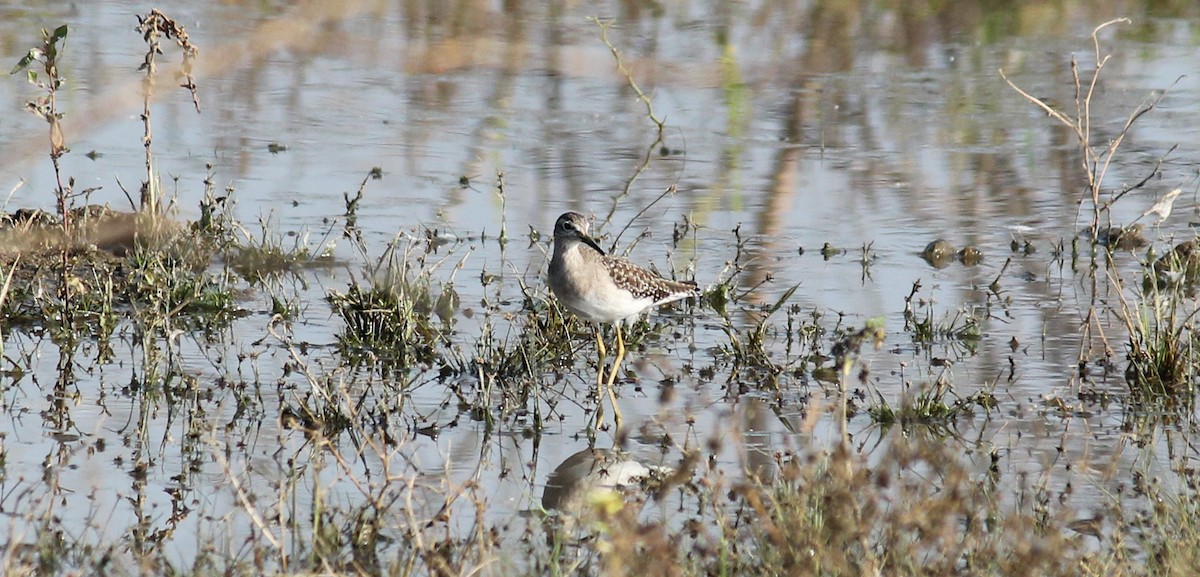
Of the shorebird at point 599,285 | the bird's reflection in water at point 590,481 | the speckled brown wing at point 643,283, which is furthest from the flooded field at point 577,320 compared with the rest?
the speckled brown wing at point 643,283

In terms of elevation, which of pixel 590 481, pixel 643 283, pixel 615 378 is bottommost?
pixel 615 378

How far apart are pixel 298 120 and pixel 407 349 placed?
6.12 meters

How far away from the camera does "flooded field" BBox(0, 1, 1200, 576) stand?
18.5 ft

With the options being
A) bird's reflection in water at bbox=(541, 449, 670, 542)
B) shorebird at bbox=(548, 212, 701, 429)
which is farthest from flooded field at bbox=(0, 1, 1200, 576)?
shorebird at bbox=(548, 212, 701, 429)

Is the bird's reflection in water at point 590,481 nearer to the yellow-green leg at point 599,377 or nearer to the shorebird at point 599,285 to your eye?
the yellow-green leg at point 599,377

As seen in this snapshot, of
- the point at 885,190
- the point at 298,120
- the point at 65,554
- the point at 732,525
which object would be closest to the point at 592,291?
the point at 732,525

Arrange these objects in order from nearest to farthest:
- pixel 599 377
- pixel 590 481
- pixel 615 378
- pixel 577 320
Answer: pixel 590 481
pixel 599 377
pixel 615 378
pixel 577 320

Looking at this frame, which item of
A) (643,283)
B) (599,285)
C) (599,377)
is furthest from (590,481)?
(643,283)

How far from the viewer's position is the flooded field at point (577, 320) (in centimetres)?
564

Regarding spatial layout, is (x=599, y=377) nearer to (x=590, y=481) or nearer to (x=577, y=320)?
(x=577, y=320)

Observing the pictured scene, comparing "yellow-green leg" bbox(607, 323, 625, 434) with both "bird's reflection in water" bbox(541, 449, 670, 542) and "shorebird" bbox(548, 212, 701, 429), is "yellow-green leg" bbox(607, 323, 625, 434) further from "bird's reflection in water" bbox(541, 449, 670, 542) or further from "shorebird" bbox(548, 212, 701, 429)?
"bird's reflection in water" bbox(541, 449, 670, 542)

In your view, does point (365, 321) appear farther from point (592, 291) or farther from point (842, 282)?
point (842, 282)

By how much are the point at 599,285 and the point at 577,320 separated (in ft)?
3.21

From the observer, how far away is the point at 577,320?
927cm
